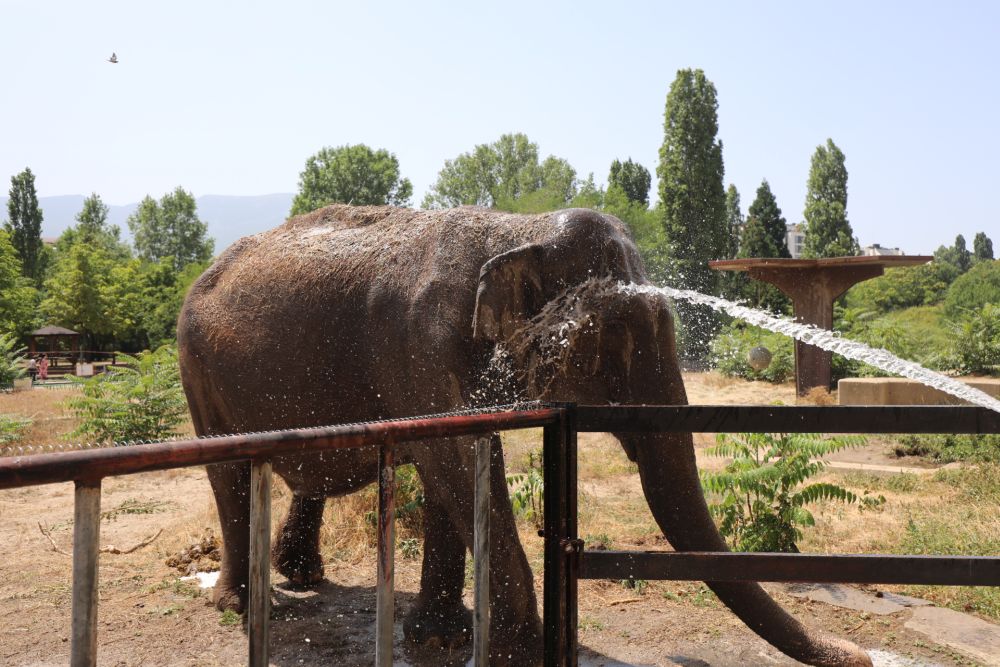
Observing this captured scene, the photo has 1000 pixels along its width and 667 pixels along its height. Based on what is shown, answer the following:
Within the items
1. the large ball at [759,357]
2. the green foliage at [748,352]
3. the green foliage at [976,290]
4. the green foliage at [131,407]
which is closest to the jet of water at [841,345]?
the green foliage at [131,407]

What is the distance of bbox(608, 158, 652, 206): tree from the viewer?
212 ft

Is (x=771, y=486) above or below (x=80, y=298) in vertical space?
below

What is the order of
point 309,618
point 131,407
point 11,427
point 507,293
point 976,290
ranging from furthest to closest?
point 976,290, point 11,427, point 131,407, point 309,618, point 507,293

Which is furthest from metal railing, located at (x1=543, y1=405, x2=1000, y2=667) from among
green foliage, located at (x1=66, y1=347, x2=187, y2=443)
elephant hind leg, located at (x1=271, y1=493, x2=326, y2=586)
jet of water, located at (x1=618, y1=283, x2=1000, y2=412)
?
green foliage, located at (x1=66, y1=347, x2=187, y2=443)

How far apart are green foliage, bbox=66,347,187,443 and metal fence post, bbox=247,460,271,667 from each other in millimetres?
10639

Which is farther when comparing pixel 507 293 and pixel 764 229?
pixel 764 229

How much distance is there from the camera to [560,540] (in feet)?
9.22

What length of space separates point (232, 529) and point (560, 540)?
3.68m

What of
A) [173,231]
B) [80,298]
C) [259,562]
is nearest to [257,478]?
[259,562]

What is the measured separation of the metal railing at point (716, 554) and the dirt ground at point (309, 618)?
188cm

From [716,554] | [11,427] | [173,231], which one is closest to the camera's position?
[716,554]

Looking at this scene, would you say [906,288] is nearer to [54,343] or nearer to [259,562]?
[54,343]

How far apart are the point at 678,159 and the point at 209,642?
3876 cm

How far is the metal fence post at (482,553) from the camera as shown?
242 cm
